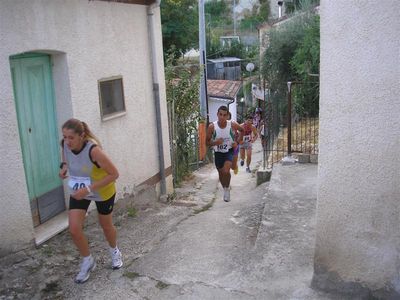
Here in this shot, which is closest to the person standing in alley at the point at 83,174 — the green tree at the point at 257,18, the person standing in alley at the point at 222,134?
the person standing in alley at the point at 222,134

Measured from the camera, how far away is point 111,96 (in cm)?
675

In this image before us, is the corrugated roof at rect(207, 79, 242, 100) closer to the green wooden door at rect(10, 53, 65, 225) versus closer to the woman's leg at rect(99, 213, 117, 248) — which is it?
the green wooden door at rect(10, 53, 65, 225)

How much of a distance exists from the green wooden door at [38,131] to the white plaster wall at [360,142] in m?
3.22

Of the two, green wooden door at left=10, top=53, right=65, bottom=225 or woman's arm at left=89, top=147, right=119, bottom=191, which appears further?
green wooden door at left=10, top=53, right=65, bottom=225

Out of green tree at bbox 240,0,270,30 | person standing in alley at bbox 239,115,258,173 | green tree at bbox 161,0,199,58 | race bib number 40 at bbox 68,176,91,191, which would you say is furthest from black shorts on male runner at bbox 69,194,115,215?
green tree at bbox 240,0,270,30

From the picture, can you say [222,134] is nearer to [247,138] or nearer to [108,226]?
[108,226]

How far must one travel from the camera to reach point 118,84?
6.94m

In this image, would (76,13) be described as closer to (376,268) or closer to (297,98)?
(376,268)

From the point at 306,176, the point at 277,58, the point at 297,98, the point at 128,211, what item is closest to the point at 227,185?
the point at 306,176

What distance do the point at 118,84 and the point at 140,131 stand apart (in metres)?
0.92

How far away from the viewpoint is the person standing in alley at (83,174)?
4031 mm

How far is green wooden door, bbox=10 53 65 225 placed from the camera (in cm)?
515

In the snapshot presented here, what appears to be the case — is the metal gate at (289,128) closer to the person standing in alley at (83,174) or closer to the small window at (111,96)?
the small window at (111,96)

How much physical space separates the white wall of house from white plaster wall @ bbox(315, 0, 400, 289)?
2.90m
